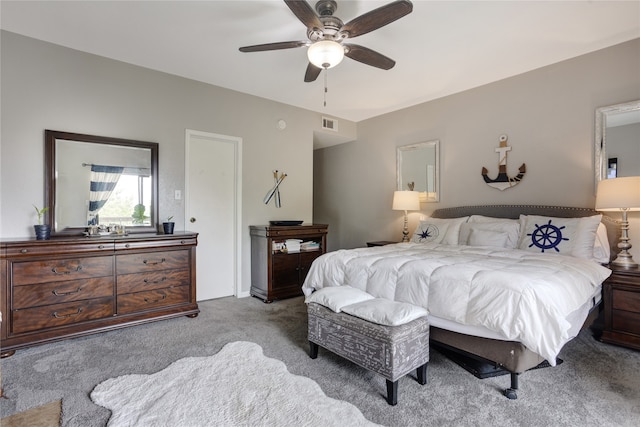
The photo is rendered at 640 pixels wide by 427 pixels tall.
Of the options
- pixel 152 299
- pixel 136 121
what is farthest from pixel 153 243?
pixel 136 121

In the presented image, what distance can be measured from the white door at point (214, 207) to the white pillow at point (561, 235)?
10.9ft

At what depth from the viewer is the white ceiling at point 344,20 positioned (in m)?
2.44

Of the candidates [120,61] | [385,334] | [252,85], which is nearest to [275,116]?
[252,85]

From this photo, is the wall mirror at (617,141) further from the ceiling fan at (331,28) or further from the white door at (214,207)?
the white door at (214,207)

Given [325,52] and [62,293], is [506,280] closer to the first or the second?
[325,52]

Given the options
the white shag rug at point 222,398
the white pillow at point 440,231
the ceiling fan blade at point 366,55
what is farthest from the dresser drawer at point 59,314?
the white pillow at point 440,231

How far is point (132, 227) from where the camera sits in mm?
3330

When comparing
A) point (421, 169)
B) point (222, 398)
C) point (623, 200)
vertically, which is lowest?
point (222, 398)

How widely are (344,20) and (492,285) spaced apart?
2284 millimetres

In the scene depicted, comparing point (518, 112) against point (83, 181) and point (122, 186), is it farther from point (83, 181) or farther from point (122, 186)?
point (83, 181)

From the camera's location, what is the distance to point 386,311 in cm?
194

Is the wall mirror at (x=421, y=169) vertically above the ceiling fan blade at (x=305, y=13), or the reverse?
the ceiling fan blade at (x=305, y=13)

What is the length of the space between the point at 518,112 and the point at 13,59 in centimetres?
505

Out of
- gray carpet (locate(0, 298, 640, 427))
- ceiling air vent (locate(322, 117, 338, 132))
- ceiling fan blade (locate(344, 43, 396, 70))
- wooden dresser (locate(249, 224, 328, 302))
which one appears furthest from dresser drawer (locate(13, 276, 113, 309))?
ceiling air vent (locate(322, 117, 338, 132))
